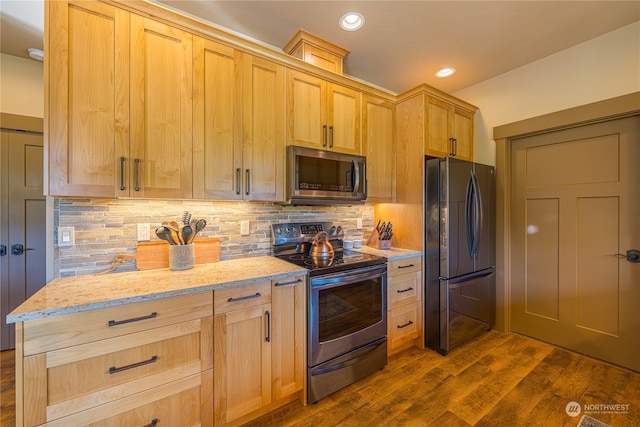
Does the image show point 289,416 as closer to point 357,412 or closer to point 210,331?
point 357,412

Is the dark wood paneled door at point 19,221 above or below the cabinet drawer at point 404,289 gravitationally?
above

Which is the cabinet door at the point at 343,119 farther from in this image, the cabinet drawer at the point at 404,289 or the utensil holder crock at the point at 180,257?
the utensil holder crock at the point at 180,257

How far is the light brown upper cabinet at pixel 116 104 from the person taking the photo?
4.44 ft

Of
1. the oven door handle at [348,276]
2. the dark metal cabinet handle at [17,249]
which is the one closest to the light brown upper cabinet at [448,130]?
the oven door handle at [348,276]

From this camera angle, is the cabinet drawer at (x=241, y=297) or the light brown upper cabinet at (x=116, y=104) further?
the cabinet drawer at (x=241, y=297)

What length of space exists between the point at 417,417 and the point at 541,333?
1903 mm

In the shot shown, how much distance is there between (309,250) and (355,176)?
80 centimetres

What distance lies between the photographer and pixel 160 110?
1.60 metres

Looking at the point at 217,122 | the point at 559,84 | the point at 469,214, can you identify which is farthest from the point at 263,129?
the point at 559,84

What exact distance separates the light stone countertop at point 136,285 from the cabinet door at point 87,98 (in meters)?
0.51

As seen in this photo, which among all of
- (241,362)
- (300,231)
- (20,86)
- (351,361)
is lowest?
(351,361)

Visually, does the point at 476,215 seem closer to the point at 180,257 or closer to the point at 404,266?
the point at 404,266

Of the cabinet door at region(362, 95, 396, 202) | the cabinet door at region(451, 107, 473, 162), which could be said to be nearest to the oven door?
the cabinet door at region(362, 95, 396, 202)

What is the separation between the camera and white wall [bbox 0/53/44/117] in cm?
233
